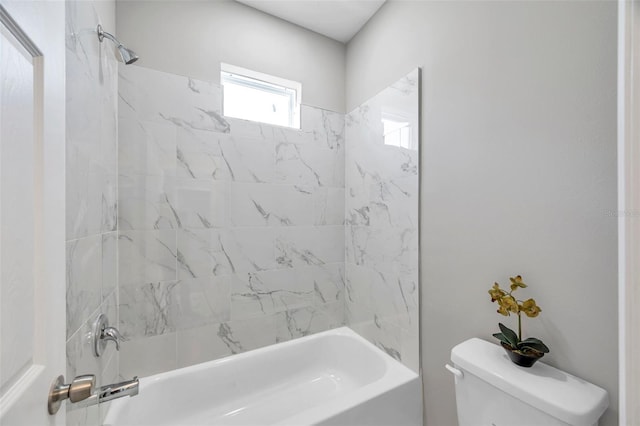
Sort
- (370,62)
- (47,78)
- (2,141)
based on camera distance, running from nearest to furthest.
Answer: (2,141) → (47,78) → (370,62)

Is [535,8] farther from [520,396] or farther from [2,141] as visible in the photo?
[2,141]

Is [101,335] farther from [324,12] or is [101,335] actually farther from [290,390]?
[324,12]

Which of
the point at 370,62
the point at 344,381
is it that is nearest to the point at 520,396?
the point at 344,381

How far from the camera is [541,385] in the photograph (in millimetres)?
873

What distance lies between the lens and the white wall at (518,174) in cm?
87

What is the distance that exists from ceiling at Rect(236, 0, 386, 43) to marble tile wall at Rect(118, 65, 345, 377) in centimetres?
59

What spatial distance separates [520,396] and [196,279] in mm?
1595

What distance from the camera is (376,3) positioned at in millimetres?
1753

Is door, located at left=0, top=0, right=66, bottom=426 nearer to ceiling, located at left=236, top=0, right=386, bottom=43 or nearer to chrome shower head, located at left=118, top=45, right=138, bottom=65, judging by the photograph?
chrome shower head, located at left=118, top=45, right=138, bottom=65

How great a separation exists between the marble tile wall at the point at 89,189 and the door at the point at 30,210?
0.35m

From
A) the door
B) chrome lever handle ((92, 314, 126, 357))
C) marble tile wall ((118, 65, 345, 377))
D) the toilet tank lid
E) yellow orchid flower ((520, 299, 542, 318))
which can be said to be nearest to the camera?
the door

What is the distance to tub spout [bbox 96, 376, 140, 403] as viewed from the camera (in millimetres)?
806

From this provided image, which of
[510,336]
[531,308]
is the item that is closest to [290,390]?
[510,336]

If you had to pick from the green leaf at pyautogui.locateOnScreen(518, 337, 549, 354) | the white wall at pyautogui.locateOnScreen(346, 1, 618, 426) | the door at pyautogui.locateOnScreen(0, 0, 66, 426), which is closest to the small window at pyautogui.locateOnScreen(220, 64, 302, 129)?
the white wall at pyautogui.locateOnScreen(346, 1, 618, 426)
